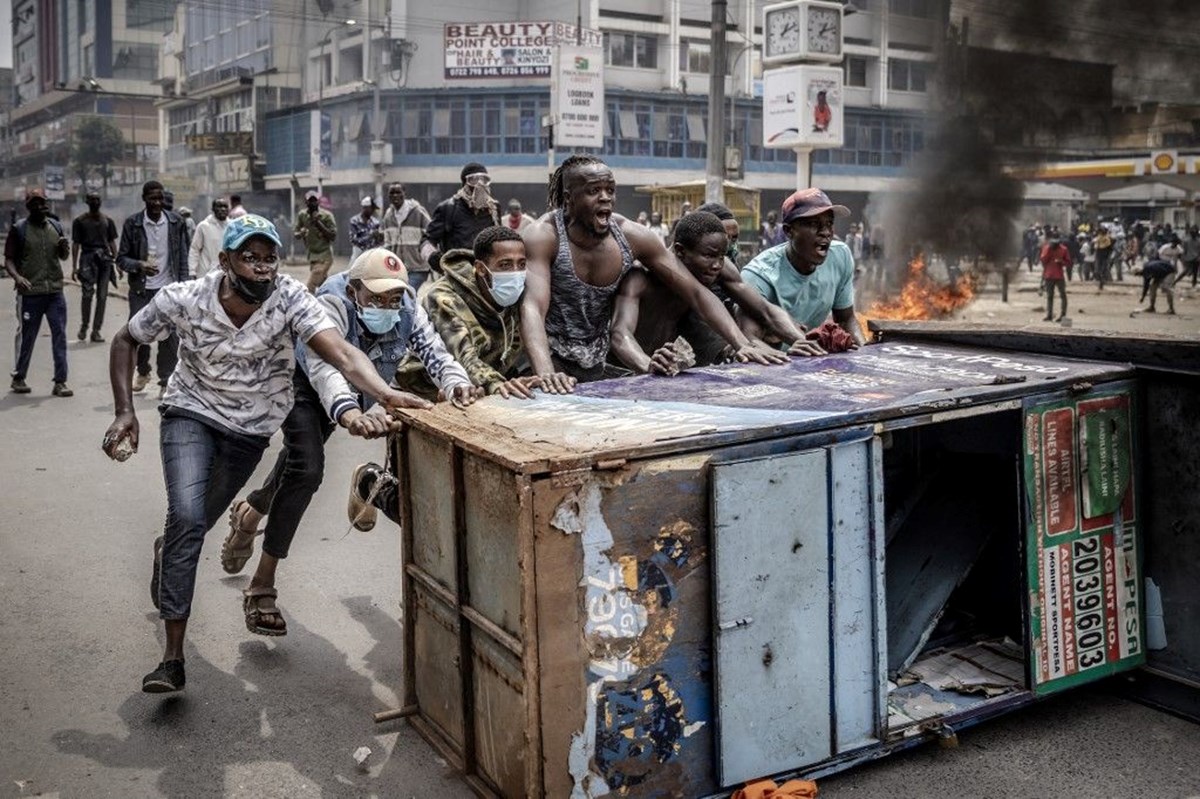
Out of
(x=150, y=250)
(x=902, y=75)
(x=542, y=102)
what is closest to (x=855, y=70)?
(x=902, y=75)

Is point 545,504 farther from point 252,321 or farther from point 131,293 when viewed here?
point 131,293

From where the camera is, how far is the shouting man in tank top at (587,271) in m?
5.06

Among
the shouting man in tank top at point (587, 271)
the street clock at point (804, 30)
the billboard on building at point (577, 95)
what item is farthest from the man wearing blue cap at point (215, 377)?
the billboard on building at point (577, 95)

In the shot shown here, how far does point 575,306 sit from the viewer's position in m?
5.27

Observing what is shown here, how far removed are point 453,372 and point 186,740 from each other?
63.4 inches

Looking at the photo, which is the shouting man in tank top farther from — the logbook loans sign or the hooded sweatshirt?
the logbook loans sign

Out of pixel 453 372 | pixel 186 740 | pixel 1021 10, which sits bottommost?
pixel 186 740

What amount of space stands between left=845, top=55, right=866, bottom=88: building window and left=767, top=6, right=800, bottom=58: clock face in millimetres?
38504

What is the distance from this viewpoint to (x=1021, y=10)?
979 inches

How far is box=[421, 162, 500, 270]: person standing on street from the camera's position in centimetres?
927

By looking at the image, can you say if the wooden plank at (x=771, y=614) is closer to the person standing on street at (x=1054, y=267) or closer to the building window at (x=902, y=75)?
the person standing on street at (x=1054, y=267)

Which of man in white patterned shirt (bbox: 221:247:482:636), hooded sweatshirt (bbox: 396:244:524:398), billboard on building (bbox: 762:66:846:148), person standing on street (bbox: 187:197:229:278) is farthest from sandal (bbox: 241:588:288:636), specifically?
billboard on building (bbox: 762:66:846:148)

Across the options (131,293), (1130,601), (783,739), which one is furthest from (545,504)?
(131,293)

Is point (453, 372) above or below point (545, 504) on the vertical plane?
above
